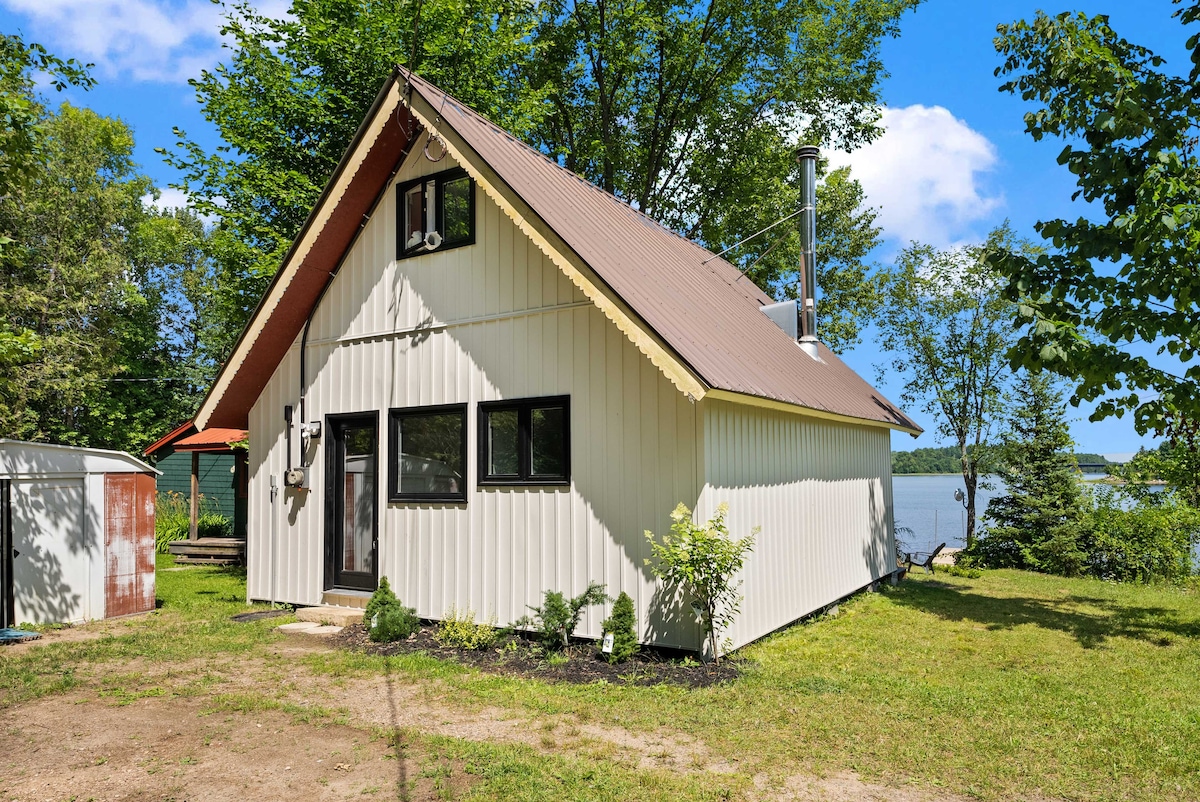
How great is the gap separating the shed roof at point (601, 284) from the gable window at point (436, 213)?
1.61ft

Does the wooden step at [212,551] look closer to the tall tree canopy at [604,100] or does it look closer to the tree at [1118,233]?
the tall tree canopy at [604,100]

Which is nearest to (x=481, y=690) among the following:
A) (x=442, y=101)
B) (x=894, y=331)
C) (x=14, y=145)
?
(x=442, y=101)

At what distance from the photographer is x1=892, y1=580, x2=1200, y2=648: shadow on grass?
9.55 meters

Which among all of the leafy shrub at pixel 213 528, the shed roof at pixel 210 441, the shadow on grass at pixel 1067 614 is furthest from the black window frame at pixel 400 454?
the leafy shrub at pixel 213 528

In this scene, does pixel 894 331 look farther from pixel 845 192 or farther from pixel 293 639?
pixel 293 639

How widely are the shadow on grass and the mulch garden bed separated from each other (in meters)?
4.85

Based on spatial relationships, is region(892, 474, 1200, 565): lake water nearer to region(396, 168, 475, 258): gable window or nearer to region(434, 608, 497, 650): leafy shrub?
region(434, 608, 497, 650): leafy shrub

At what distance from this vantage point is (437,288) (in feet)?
31.4

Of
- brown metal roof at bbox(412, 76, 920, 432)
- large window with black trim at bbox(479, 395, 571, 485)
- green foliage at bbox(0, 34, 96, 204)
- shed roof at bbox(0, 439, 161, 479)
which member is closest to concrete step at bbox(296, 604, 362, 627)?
large window with black trim at bbox(479, 395, 571, 485)

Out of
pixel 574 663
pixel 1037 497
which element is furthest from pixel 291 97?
pixel 1037 497

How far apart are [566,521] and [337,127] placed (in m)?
12.3

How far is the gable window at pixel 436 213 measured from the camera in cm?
948

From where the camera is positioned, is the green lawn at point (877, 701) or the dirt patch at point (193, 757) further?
the green lawn at point (877, 701)

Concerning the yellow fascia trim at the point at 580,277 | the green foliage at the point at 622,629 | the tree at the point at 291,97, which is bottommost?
the green foliage at the point at 622,629
